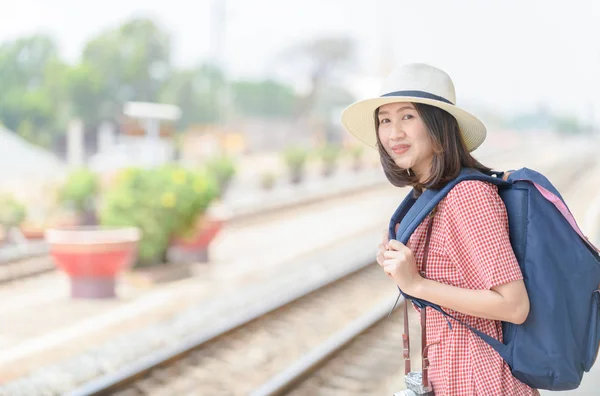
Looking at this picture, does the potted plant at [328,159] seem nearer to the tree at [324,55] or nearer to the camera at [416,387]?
the tree at [324,55]

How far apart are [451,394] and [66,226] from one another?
10.4 m

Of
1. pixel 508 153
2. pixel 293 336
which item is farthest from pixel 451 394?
pixel 508 153

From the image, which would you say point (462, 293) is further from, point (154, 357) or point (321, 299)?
point (321, 299)

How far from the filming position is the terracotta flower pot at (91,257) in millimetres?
7191

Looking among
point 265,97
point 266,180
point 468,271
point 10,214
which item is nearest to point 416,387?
point 468,271

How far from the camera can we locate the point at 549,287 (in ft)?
4.38

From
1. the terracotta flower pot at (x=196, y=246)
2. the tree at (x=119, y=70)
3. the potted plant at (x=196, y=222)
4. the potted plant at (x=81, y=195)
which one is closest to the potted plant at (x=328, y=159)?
the tree at (x=119, y=70)

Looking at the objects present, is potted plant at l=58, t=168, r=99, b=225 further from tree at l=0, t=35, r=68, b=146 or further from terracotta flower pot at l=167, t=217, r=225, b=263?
terracotta flower pot at l=167, t=217, r=225, b=263

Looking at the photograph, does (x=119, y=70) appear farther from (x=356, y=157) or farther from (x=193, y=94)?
(x=356, y=157)

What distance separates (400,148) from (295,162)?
73.3ft

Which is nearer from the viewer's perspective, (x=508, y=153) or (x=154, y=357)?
(x=154, y=357)

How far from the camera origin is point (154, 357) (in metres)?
4.75

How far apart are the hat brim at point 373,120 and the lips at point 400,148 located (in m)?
0.10

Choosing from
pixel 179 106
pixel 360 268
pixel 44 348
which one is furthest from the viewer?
pixel 179 106
